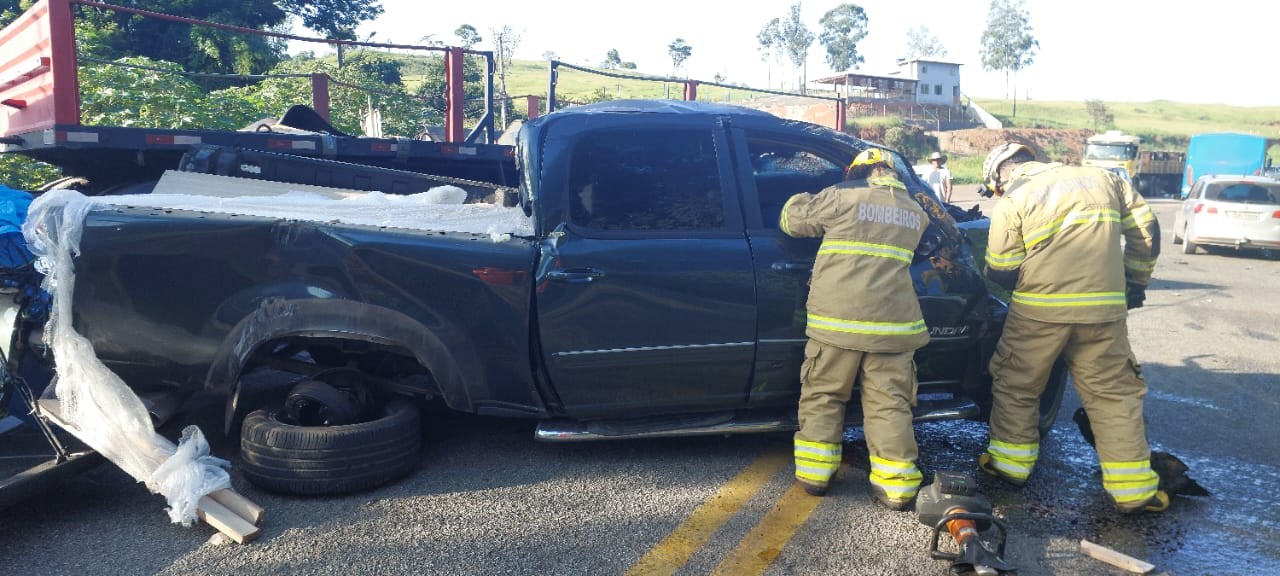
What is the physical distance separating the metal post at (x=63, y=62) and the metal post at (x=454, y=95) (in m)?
2.46

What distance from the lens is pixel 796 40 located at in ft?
319

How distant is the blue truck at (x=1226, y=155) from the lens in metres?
32.6

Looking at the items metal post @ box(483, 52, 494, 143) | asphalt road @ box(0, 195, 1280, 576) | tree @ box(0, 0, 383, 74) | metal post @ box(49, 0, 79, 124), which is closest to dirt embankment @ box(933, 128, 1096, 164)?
tree @ box(0, 0, 383, 74)

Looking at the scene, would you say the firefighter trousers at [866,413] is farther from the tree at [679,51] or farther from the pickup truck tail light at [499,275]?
the tree at [679,51]

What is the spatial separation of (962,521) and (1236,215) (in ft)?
48.9

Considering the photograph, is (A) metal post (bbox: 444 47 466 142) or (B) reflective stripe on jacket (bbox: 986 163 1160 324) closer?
(B) reflective stripe on jacket (bbox: 986 163 1160 324)

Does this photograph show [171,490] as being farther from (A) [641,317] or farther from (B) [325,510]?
(A) [641,317]

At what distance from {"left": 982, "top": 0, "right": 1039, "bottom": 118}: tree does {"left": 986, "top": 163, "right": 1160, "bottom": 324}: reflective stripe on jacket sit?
300ft

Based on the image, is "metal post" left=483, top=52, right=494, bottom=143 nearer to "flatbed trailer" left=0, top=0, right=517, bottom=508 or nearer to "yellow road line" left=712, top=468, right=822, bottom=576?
"flatbed trailer" left=0, top=0, right=517, bottom=508

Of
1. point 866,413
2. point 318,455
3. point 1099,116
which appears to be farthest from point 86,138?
point 1099,116

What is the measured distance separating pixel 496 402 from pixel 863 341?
5.29ft

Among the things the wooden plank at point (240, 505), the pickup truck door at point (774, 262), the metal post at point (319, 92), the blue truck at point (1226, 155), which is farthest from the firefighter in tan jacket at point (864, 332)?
the blue truck at point (1226, 155)

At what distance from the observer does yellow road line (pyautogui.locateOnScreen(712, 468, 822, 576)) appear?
3260mm

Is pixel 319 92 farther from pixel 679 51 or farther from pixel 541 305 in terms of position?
pixel 679 51
